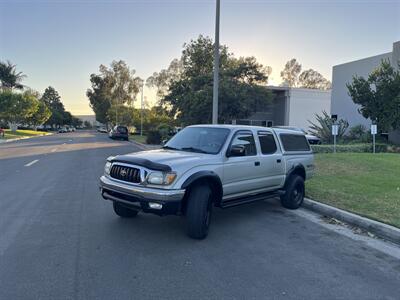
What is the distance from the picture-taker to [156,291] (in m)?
3.81

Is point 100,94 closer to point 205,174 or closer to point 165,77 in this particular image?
point 165,77

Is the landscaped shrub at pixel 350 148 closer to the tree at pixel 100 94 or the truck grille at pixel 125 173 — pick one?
the truck grille at pixel 125 173

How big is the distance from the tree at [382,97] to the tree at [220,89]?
9526mm

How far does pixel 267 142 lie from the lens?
7297 mm

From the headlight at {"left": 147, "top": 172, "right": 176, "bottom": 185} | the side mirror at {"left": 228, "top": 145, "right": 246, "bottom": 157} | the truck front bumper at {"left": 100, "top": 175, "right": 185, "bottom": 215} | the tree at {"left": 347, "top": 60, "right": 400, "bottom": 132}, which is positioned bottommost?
the truck front bumper at {"left": 100, "top": 175, "right": 185, "bottom": 215}

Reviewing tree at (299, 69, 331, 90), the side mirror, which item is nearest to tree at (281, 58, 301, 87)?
tree at (299, 69, 331, 90)

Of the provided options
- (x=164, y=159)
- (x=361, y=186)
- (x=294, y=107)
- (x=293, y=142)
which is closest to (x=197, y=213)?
(x=164, y=159)

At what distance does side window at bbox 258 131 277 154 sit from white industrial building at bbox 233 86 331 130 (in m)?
33.8

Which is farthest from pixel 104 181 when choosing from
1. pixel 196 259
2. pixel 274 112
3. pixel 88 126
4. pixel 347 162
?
pixel 88 126

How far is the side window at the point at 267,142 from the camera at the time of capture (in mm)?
7121

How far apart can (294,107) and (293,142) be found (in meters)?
35.8

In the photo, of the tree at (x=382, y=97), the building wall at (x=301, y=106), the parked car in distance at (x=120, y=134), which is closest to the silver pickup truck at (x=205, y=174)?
the tree at (x=382, y=97)

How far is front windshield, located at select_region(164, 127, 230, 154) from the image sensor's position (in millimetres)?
6344

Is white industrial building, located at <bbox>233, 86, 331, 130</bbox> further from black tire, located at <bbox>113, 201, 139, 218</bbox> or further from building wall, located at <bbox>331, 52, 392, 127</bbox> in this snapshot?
black tire, located at <bbox>113, 201, 139, 218</bbox>
